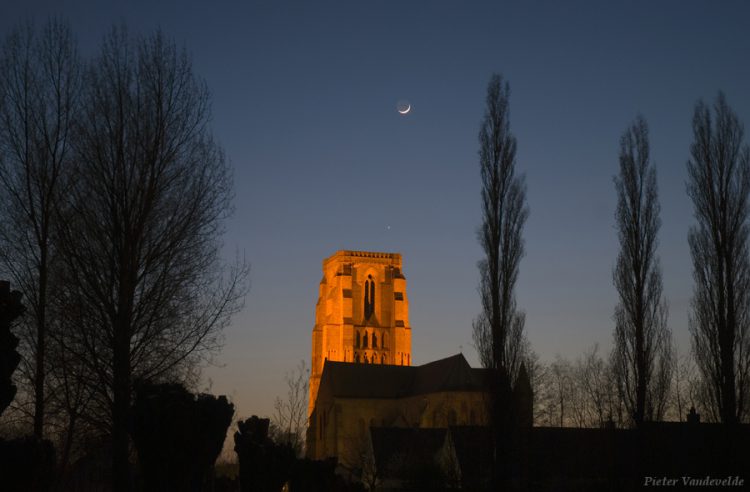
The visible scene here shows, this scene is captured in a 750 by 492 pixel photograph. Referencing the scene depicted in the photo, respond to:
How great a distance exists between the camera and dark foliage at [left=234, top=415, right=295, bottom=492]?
55.6 ft

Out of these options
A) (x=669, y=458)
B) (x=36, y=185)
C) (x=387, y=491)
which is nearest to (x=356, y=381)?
(x=387, y=491)

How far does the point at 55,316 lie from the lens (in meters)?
16.6

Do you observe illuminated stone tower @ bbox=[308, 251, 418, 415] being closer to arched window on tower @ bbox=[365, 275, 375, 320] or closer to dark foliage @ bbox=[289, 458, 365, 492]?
arched window on tower @ bbox=[365, 275, 375, 320]

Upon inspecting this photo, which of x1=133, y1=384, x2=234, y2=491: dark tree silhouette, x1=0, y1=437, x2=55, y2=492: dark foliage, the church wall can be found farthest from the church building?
x1=0, y1=437, x2=55, y2=492: dark foliage

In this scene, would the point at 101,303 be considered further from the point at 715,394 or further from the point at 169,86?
the point at 715,394

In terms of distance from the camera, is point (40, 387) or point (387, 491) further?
point (387, 491)

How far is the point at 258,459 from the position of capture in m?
17.1

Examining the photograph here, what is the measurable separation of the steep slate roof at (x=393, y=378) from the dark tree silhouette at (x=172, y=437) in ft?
217

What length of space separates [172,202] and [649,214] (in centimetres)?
2193

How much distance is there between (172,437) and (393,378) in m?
74.3

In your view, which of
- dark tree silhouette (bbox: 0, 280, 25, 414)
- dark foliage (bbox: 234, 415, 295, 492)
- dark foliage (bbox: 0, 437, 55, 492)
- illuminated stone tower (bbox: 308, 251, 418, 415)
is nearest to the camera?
dark tree silhouette (bbox: 0, 280, 25, 414)

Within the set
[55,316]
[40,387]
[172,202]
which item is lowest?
[40,387]

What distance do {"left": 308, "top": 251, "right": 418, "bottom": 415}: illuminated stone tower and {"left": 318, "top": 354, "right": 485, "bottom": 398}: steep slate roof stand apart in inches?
525

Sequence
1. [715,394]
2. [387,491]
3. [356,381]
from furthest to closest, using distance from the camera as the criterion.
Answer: [356,381] < [387,491] < [715,394]
